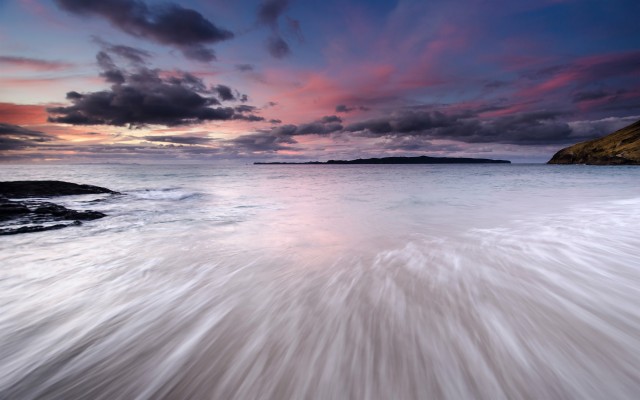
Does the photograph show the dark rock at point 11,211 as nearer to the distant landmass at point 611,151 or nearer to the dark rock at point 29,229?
the dark rock at point 29,229

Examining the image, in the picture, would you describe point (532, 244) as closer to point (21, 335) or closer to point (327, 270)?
point (327, 270)

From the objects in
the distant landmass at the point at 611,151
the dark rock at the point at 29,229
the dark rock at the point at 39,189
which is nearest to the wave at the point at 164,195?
the dark rock at the point at 39,189

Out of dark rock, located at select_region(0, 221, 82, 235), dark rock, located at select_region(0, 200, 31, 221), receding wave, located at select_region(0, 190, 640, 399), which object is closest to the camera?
receding wave, located at select_region(0, 190, 640, 399)

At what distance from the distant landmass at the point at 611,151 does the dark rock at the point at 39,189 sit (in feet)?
429

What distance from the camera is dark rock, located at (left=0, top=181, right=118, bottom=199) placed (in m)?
15.8

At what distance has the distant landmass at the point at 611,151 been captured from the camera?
88500mm

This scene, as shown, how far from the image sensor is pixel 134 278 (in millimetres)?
4410

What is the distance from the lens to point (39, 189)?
17203mm

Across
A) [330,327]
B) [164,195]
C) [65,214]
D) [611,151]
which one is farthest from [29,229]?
[611,151]

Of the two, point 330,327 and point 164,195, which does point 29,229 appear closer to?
point 330,327

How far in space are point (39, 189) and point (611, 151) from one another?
145m

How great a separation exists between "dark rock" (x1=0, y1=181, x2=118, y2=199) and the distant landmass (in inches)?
5153

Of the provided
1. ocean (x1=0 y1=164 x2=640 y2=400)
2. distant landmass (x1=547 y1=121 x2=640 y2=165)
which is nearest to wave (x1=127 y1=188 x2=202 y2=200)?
ocean (x1=0 y1=164 x2=640 y2=400)

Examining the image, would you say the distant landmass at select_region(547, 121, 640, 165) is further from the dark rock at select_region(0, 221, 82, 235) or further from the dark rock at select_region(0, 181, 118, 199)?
the dark rock at select_region(0, 181, 118, 199)
